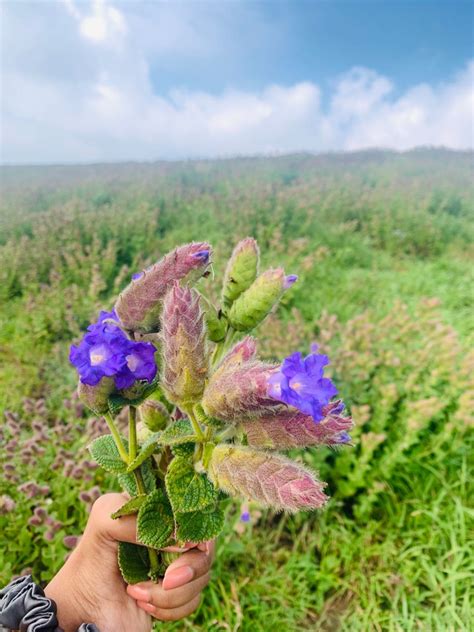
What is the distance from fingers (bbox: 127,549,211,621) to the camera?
0.75 m

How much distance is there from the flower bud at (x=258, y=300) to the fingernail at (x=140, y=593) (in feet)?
1.51

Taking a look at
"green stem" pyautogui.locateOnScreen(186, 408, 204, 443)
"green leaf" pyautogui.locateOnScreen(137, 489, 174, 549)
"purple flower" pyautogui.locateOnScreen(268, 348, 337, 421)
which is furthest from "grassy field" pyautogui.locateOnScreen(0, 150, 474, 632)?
"purple flower" pyautogui.locateOnScreen(268, 348, 337, 421)

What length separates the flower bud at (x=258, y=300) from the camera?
0.64 meters

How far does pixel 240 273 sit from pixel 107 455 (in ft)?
1.04

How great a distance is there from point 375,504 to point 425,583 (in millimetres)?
344

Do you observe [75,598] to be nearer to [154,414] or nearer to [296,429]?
[154,414]

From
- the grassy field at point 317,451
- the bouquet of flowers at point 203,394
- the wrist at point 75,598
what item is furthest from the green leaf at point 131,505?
the grassy field at point 317,451

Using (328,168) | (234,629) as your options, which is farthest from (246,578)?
(328,168)

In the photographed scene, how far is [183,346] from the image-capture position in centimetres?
57

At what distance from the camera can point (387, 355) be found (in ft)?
6.98

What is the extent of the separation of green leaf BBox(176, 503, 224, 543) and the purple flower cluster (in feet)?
0.60

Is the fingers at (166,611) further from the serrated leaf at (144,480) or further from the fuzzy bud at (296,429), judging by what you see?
the fuzzy bud at (296,429)

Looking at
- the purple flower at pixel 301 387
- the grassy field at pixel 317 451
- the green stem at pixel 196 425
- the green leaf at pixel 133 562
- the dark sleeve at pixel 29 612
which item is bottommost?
the grassy field at pixel 317 451

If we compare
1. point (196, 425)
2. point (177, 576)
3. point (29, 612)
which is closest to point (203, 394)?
point (196, 425)
